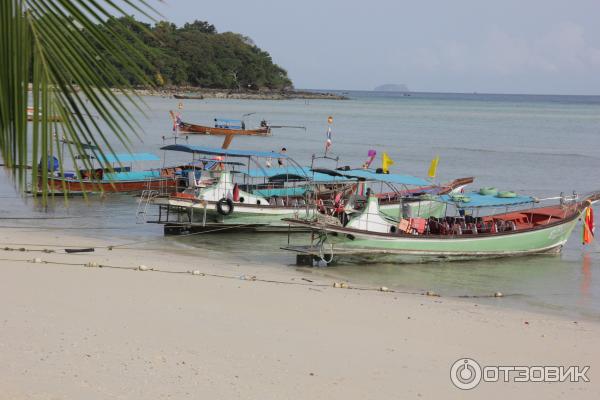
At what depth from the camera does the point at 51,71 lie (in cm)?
228

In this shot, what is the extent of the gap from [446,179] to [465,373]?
3029cm

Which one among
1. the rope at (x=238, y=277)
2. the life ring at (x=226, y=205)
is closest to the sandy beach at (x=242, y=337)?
the rope at (x=238, y=277)

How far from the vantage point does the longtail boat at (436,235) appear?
1678 centimetres

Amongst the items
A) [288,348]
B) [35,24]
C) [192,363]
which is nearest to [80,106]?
[35,24]

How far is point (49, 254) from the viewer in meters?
15.2

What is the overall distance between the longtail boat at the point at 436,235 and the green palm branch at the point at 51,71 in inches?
548

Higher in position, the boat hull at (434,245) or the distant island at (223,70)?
the distant island at (223,70)

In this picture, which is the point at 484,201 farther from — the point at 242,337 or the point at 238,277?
the point at 242,337

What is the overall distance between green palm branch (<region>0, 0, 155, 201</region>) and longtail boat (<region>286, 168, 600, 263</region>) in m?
13.9

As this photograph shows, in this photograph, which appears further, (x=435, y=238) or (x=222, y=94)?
(x=222, y=94)

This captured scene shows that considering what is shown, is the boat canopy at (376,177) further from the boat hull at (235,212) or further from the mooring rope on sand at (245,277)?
the mooring rope on sand at (245,277)

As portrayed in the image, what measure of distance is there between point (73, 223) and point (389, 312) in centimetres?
1201

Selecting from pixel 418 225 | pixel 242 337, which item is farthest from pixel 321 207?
pixel 242 337

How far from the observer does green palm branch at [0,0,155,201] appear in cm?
224
